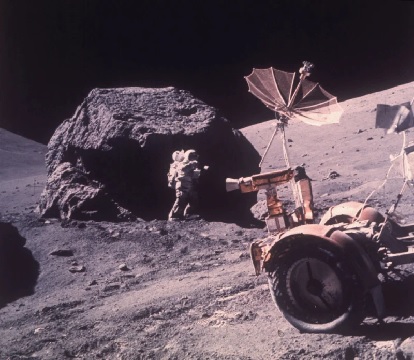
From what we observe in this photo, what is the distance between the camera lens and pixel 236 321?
3266mm

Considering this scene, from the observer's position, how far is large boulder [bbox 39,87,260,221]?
580cm

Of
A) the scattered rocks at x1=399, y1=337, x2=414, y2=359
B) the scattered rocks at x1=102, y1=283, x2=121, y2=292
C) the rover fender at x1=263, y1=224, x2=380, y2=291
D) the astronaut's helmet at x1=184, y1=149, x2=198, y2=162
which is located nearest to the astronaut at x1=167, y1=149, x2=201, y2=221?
the astronaut's helmet at x1=184, y1=149, x2=198, y2=162

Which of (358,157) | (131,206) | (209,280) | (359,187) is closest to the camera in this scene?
(209,280)

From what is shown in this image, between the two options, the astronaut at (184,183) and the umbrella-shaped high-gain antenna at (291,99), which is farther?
the astronaut at (184,183)

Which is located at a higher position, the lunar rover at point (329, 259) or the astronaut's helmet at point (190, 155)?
the astronaut's helmet at point (190, 155)

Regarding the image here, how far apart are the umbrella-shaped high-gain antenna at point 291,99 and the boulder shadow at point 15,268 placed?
236 centimetres

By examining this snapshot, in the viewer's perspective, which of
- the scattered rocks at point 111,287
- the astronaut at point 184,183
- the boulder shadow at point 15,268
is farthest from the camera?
the astronaut at point 184,183

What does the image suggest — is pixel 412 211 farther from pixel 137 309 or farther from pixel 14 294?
pixel 14 294

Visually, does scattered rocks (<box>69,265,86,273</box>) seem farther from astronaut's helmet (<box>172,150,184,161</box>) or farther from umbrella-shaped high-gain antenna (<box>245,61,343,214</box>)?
umbrella-shaped high-gain antenna (<box>245,61,343,214</box>)

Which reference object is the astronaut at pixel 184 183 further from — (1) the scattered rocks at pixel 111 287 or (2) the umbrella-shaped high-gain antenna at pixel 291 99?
(2) the umbrella-shaped high-gain antenna at pixel 291 99

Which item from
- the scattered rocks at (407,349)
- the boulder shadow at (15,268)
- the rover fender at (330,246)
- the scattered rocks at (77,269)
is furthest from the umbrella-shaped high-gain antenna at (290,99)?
the boulder shadow at (15,268)

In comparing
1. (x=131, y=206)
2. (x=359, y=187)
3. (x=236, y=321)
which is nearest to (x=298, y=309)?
(x=236, y=321)

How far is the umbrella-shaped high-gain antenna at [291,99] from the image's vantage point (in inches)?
146

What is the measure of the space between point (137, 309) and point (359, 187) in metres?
3.64
